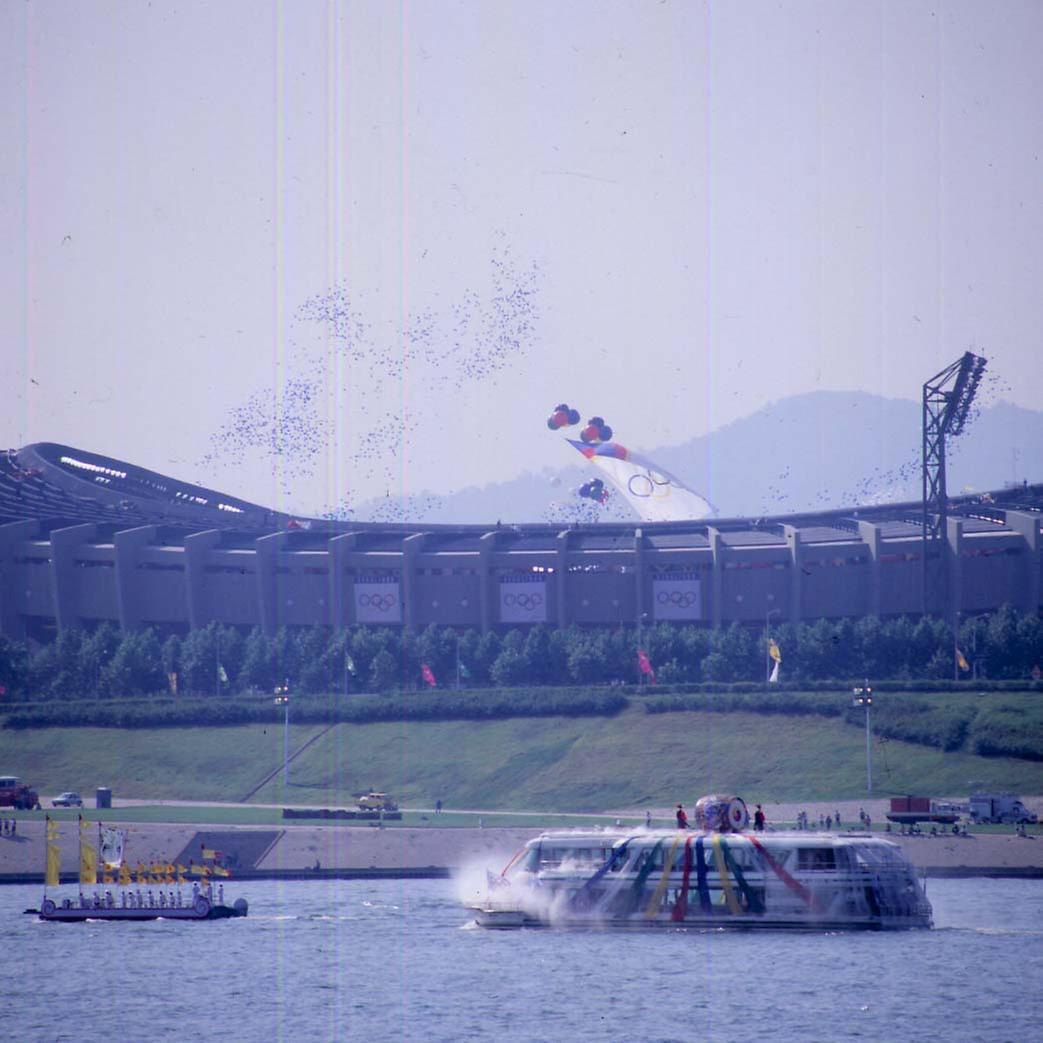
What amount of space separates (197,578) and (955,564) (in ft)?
234

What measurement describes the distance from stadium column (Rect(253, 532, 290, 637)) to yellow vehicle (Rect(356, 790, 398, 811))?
5838cm

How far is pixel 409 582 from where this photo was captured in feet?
636

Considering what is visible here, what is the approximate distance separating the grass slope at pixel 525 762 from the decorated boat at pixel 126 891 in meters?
30.2

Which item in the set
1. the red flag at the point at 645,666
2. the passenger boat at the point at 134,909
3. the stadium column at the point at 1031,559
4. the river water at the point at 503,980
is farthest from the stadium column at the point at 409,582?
the river water at the point at 503,980

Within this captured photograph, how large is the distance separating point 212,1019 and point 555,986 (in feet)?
44.0

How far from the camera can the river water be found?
7206 cm

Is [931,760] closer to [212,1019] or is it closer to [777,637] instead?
[777,637]

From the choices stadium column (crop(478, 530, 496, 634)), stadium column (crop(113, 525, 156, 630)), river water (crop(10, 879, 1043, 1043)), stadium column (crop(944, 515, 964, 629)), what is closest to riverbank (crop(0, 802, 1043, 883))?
river water (crop(10, 879, 1043, 1043))

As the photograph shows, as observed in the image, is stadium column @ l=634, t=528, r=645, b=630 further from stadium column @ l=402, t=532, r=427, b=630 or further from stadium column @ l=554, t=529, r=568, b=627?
stadium column @ l=402, t=532, r=427, b=630

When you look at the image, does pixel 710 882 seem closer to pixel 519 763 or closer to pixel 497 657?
pixel 519 763

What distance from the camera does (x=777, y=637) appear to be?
176250mm

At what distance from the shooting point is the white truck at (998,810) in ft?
408

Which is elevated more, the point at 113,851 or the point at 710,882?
the point at 710,882

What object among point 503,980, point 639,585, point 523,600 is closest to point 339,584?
point 523,600
